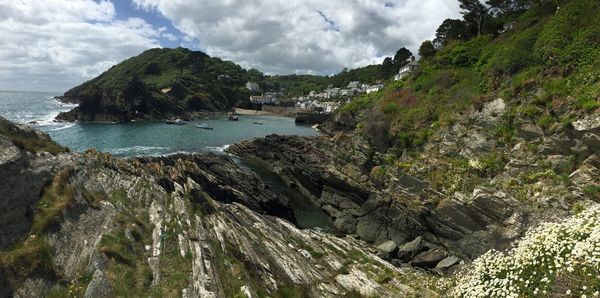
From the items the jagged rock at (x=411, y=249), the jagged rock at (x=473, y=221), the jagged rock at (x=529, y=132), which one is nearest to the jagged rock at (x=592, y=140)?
the jagged rock at (x=529, y=132)

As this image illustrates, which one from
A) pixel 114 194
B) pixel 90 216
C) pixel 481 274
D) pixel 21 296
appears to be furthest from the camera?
pixel 114 194

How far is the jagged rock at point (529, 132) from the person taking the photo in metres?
28.5

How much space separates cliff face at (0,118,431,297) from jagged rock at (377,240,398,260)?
1017 millimetres

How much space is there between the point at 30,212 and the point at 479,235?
25.8 meters

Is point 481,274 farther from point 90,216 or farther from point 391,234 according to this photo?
point 391,234

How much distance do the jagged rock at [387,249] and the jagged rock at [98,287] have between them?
18710 millimetres

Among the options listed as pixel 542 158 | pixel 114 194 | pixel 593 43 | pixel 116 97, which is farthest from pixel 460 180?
pixel 116 97

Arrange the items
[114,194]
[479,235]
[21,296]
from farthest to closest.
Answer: [479,235]
[114,194]
[21,296]

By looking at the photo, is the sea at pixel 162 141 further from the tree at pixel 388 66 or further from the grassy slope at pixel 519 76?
the tree at pixel 388 66

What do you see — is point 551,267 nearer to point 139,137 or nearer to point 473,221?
point 473,221

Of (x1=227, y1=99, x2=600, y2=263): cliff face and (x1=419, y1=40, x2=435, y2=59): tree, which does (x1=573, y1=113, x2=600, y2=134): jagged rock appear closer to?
(x1=227, y1=99, x2=600, y2=263): cliff face

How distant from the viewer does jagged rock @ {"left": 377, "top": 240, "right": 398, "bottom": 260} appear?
26.7m

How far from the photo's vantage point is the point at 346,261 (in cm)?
2305

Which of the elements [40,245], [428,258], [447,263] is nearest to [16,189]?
[40,245]
